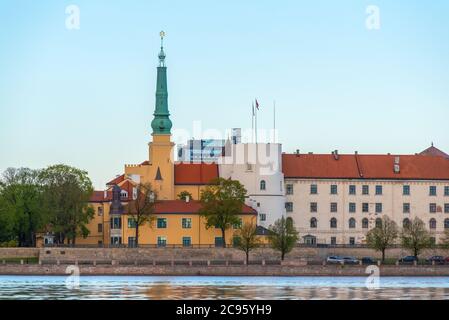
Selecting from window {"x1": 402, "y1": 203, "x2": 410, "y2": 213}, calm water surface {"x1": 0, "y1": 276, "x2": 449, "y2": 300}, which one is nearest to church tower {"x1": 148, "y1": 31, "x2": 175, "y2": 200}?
window {"x1": 402, "y1": 203, "x2": 410, "y2": 213}

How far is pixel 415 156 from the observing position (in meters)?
140

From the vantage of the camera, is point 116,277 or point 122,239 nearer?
point 116,277

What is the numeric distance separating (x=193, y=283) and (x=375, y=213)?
1836 inches

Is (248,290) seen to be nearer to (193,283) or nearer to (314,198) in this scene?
(193,283)

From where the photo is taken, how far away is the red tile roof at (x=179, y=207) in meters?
127

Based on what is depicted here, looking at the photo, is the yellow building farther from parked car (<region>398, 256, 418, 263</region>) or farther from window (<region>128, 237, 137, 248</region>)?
parked car (<region>398, 256, 418, 263</region>)

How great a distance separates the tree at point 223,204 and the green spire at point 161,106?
9.80m

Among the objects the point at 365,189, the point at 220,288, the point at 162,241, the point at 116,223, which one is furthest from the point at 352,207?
the point at 220,288

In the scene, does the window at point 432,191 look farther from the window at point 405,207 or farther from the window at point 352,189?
the window at point 352,189

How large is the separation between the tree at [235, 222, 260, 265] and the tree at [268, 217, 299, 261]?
1.34 meters

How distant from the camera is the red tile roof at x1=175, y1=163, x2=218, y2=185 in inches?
5413

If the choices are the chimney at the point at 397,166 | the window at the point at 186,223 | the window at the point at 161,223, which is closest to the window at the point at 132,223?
the window at the point at 161,223
